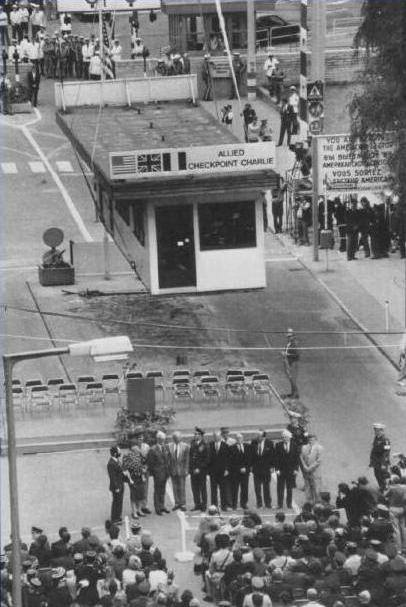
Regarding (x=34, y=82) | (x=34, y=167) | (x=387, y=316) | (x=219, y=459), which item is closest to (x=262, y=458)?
(x=219, y=459)

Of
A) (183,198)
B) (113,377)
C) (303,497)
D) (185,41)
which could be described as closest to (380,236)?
(183,198)

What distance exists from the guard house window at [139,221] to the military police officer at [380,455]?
10417 mm

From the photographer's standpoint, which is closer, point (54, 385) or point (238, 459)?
point (238, 459)

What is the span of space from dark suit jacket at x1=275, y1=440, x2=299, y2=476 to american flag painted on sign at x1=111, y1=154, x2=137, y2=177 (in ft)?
31.4

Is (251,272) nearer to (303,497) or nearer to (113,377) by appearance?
(113,377)

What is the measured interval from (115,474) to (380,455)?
4.65m

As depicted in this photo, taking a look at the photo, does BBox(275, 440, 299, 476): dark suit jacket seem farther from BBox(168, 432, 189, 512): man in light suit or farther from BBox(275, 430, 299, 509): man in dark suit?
BBox(168, 432, 189, 512): man in light suit

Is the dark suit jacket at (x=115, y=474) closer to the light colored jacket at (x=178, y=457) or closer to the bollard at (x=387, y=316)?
the light colored jacket at (x=178, y=457)

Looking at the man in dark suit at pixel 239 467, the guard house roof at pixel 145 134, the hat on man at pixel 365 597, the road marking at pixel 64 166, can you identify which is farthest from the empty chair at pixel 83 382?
the road marking at pixel 64 166

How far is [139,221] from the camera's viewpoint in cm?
4094

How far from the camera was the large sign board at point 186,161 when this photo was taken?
3869 centimetres

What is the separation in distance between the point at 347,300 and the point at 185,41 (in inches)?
1010

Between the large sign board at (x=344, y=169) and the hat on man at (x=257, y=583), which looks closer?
the hat on man at (x=257, y=583)

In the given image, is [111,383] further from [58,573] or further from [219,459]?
[58,573]
